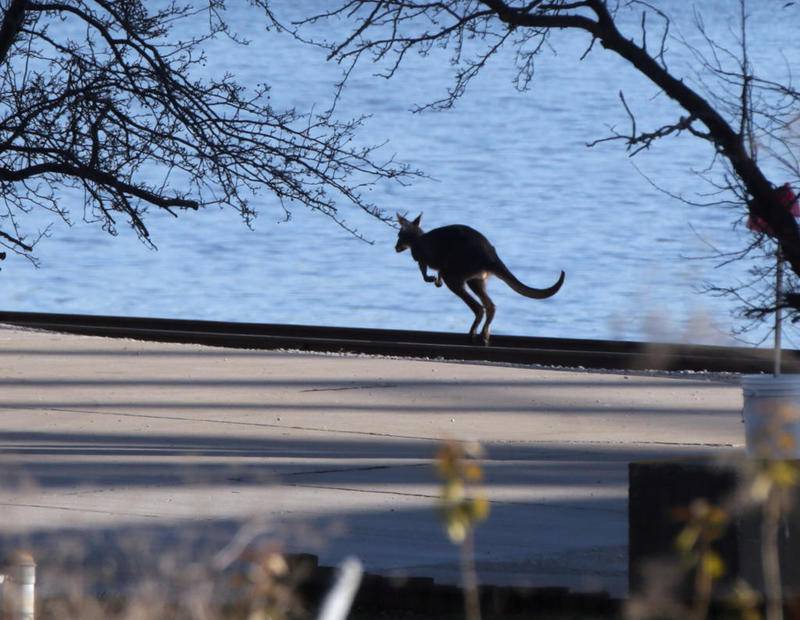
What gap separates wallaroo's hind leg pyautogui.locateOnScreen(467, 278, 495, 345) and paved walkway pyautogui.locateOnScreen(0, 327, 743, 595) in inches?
61.5

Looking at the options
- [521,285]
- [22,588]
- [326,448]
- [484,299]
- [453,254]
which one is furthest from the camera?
[484,299]

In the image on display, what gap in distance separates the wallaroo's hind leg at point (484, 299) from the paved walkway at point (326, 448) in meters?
1.56

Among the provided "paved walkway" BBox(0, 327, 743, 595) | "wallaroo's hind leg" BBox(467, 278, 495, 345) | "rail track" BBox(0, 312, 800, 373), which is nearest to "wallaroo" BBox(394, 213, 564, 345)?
"wallaroo's hind leg" BBox(467, 278, 495, 345)

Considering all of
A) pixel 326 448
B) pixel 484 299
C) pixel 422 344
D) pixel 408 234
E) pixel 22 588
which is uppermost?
pixel 408 234

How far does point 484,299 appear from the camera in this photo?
645 inches

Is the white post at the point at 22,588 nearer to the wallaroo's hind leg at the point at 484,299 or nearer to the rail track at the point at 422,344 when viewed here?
the rail track at the point at 422,344

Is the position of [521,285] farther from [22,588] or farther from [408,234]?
[22,588]

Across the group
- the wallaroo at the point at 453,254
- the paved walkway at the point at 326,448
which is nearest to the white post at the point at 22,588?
the paved walkway at the point at 326,448

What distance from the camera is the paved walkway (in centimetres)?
713

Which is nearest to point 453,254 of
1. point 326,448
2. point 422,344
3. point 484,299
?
point 484,299

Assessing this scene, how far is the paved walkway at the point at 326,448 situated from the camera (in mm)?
7129

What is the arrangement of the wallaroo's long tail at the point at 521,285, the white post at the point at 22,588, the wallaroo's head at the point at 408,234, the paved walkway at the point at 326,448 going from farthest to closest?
the wallaroo's long tail at the point at 521,285 → the wallaroo's head at the point at 408,234 → the paved walkway at the point at 326,448 → the white post at the point at 22,588

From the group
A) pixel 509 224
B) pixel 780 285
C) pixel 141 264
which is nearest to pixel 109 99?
pixel 780 285

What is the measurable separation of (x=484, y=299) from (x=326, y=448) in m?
6.29
